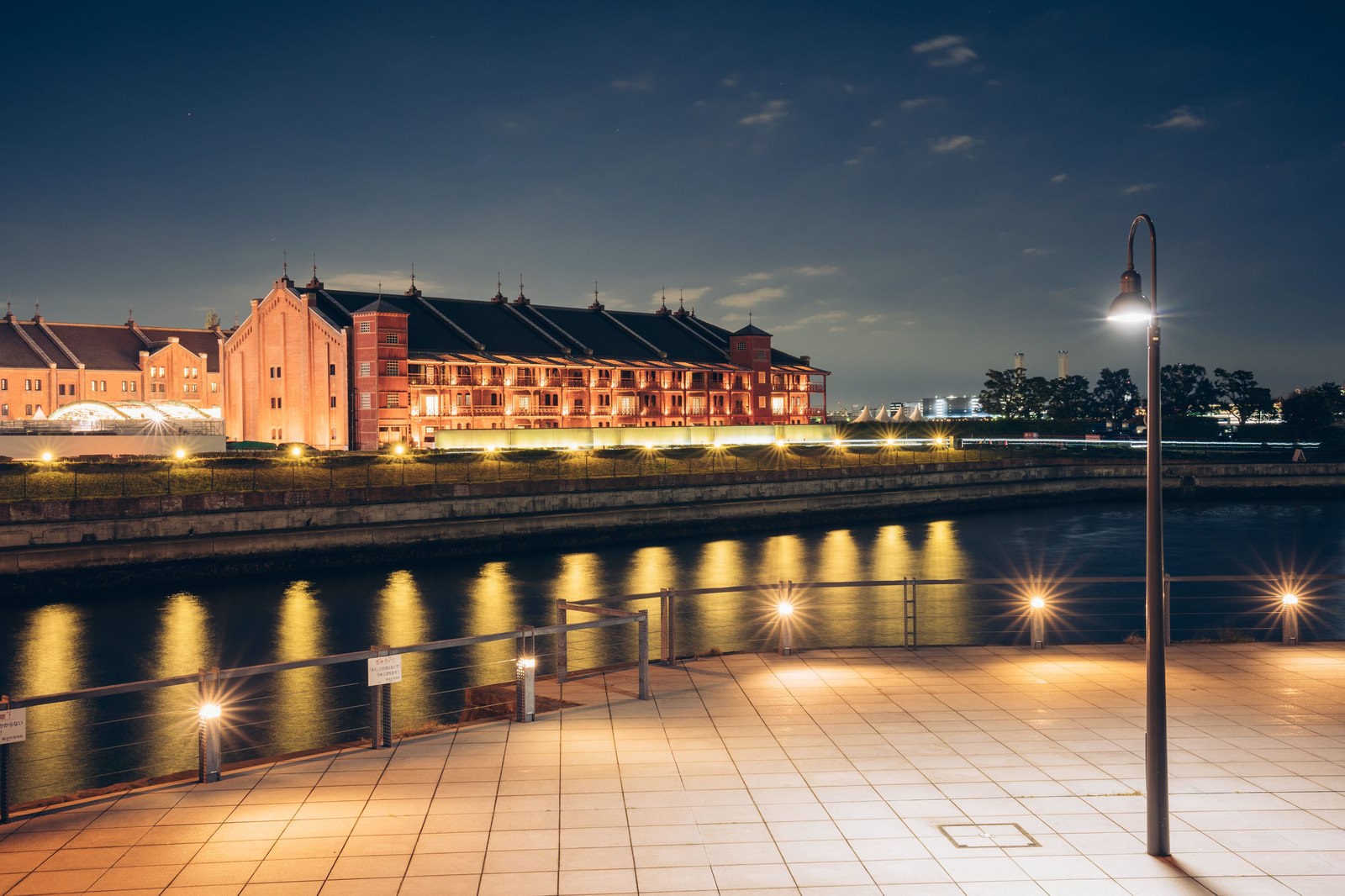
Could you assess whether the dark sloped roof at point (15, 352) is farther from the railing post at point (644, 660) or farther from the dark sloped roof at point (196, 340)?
the railing post at point (644, 660)

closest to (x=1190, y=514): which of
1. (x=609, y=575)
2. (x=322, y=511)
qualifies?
(x=609, y=575)

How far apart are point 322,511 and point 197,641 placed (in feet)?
48.5

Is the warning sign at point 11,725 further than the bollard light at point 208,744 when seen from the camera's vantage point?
No

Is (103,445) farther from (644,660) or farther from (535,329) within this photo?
(644,660)

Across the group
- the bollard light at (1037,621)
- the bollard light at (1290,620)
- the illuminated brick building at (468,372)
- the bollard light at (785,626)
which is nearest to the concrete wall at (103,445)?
the illuminated brick building at (468,372)

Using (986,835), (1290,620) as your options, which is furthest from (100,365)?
(986,835)

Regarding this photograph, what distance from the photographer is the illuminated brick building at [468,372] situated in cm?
8125

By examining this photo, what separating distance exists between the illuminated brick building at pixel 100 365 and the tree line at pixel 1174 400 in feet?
345

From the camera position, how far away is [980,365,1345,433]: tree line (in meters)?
140

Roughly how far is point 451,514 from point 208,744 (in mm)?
43591

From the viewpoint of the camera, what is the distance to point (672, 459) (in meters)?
Answer: 74.1

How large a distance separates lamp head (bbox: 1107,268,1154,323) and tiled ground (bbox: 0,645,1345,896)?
499 centimetres

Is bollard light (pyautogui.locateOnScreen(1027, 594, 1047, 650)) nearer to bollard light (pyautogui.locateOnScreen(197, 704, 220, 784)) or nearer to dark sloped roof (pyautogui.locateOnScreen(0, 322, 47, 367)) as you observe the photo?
bollard light (pyautogui.locateOnScreen(197, 704, 220, 784))

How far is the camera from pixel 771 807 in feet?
34.9
